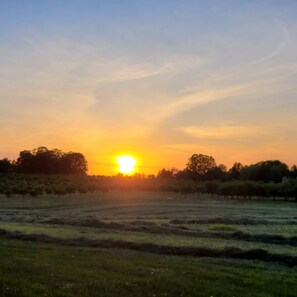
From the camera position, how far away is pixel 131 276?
21.1 meters

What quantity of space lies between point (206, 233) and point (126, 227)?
28.6ft

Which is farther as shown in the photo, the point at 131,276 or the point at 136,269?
the point at 136,269

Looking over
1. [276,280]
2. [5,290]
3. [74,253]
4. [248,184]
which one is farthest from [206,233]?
[248,184]

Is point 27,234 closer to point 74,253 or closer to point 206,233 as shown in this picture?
point 74,253

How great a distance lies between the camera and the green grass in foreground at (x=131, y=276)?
18.2 m

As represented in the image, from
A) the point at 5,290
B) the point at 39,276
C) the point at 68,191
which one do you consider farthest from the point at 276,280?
the point at 68,191

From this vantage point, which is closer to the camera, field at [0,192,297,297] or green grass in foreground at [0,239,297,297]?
green grass in foreground at [0,239,297,297]

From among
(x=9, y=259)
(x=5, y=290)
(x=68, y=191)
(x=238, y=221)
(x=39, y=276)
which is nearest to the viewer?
(x=5, y=290)

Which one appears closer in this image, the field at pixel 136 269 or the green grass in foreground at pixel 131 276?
the green grass in foreground at pixel 131 276

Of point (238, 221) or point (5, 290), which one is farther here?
point (238, 221)

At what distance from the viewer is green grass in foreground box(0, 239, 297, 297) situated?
18.2 m

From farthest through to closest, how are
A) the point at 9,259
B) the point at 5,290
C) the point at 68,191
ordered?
1. the point at 68,191
2. the point at 9,259
3. the point at 5,290

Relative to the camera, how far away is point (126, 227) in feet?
162

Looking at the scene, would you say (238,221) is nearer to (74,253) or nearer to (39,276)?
(74,253)
